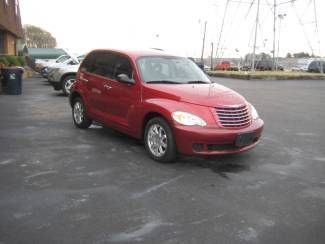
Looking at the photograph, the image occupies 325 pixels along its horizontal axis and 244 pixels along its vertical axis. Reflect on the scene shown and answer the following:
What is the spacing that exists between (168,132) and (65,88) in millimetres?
10301

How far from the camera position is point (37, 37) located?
101 m

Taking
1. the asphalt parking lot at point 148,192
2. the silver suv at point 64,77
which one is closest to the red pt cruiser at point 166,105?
the asphalt parking lot at point 148,192

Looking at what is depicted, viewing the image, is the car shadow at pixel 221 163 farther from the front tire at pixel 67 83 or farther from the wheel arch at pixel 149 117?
the front tire at pixel 67 83

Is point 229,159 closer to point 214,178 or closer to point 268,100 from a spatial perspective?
point 214,178

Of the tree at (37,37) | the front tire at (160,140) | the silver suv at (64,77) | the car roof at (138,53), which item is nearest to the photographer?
the front tire at (160,140)

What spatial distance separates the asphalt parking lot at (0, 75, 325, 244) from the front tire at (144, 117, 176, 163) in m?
0.16

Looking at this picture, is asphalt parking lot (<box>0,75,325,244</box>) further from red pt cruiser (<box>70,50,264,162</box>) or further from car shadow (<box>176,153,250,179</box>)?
red pt cruiser (<box>70,50,264,162</box>)

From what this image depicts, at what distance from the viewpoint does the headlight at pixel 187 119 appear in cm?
595

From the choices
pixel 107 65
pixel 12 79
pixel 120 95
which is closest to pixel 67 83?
pixel 12 79

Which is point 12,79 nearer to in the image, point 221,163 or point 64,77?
point 64,77

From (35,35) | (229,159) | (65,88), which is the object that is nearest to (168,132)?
(229,159)

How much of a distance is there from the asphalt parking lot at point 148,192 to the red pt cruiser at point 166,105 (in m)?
0.37

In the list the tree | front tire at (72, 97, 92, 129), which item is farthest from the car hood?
the tree

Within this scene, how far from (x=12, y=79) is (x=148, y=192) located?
12.2m
